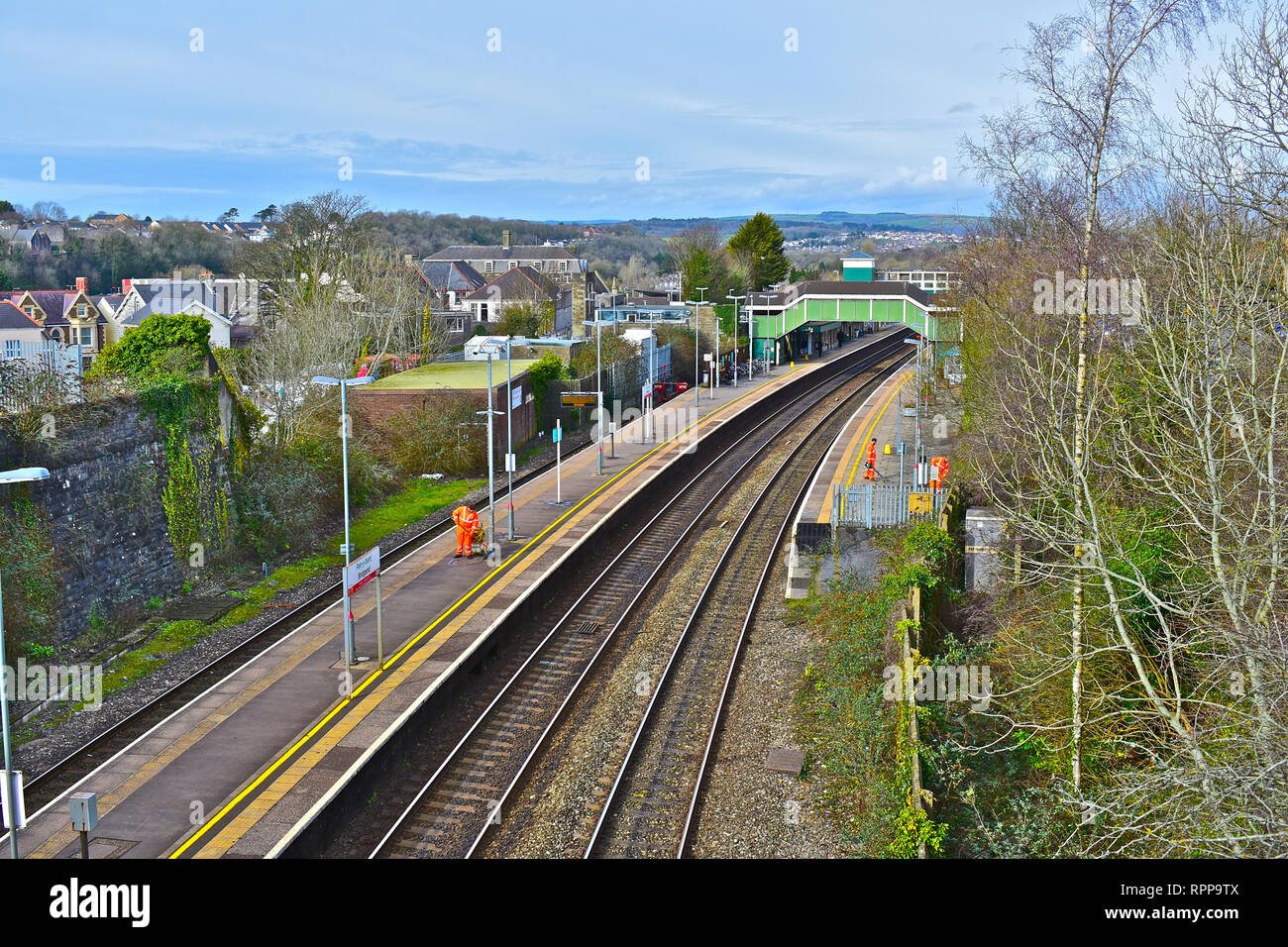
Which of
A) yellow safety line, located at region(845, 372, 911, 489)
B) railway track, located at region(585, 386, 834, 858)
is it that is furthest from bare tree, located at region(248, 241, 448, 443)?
yellow safety line, located at region(845, 372, 911, 489)

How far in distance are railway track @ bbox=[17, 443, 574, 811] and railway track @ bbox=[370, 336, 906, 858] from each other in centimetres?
450

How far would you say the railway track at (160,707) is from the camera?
1388 centimetres

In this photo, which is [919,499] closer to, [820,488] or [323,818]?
[820,488]

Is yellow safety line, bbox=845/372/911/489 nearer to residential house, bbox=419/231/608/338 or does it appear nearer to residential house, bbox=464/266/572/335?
residential house, bbox=419/231/608/338

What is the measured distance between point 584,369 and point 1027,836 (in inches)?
1394

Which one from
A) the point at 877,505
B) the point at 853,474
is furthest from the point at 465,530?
the point at 853,474

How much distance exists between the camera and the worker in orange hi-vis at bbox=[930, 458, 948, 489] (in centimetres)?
2515

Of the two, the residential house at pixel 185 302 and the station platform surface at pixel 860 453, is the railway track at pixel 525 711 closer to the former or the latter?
the station platform surface at pixel 860 453

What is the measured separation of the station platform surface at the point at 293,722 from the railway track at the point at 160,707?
0.29 metres

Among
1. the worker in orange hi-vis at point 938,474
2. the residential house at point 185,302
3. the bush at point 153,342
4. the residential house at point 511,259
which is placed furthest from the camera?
the residential house at point 511,259

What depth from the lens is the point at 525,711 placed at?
1739 centimetres

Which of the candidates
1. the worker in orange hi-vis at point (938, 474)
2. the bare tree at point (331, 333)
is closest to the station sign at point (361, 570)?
the bare tree at point (331, 333)

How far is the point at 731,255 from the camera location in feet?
291

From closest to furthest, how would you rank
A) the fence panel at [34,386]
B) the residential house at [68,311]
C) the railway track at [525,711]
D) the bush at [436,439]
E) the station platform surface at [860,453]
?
the railway track at [525,711], the fence panel at [34,386], the station platform surface at [860,453], the bush at [436,439], the residential house at [68,311]
